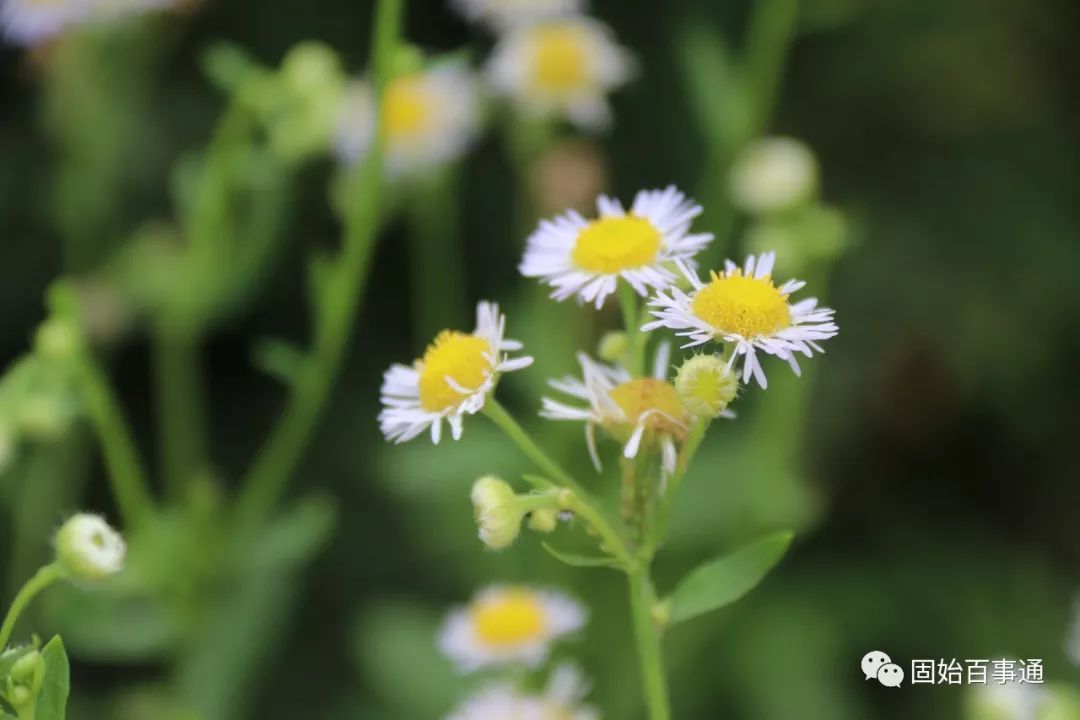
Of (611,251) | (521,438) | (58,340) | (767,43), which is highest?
(767,43)

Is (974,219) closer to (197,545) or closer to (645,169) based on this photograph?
(645,169)

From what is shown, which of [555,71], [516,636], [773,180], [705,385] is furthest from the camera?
[555,71]

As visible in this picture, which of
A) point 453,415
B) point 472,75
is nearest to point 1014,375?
point 472,75

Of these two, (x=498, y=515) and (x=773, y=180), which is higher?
(x=773, y=180)

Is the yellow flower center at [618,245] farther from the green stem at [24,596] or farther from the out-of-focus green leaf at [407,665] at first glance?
the out-of-focus green leaf at [407,665]

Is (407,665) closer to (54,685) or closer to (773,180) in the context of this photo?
(773,180)

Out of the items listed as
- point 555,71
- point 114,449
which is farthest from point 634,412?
point 555,71

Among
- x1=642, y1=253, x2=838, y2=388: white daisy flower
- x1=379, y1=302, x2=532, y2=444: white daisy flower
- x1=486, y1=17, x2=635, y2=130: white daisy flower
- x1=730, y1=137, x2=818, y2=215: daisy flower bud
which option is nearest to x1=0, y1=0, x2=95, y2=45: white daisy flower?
x1=486, y1=17, x2=635, y2=130: white daisy flower
